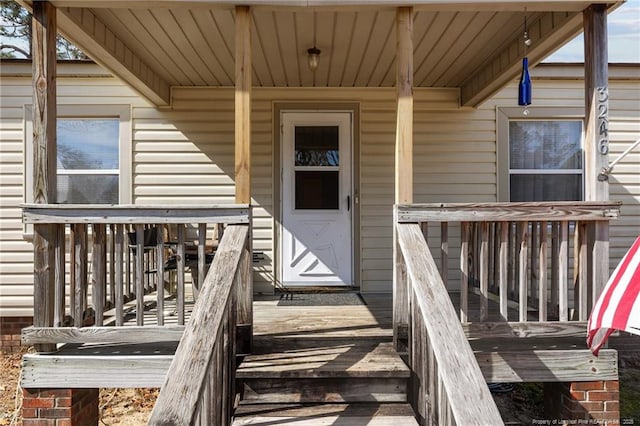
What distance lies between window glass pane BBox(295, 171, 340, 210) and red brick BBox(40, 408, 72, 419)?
307 cm

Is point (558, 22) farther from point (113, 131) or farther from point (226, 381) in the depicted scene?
point (113, 131)

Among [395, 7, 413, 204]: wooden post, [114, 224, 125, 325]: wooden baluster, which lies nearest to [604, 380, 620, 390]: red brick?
[395, 7, 413, 204]: wooden post

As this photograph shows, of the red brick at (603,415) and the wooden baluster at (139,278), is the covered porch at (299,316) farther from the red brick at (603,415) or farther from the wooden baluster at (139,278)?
the red brick at (603,415)

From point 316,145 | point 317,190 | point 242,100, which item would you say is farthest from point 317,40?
point 317,190

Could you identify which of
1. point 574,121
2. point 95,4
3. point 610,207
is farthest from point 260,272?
point 574,121

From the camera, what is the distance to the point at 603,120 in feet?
10.0

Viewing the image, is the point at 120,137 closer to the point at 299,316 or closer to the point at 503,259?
the point at 299,316

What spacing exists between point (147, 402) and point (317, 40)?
3.87 meters

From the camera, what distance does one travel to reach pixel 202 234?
2969mm

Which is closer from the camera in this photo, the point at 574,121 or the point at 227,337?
the point at 227,337

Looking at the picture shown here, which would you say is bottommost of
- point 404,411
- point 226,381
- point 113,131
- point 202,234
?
point 404,411

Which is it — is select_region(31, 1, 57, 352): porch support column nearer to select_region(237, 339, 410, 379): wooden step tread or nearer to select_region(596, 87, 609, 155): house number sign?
select_region(237, 339, 410, 379): wooden step tread

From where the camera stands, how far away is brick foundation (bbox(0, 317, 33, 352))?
536cm

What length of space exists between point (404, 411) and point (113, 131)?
15.1 feet
